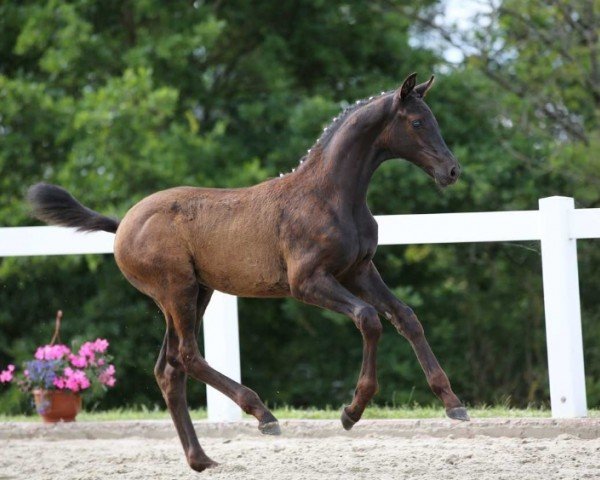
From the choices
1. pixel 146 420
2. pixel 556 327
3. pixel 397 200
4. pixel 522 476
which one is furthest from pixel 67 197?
pixel 397 200

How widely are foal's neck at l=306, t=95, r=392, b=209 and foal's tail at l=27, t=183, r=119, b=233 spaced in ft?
4.74

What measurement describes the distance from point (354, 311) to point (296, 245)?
49cm

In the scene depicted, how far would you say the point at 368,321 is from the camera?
15.5 feet

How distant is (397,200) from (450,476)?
9.16m

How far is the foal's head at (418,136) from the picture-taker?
488cm

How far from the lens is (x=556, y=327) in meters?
6.94

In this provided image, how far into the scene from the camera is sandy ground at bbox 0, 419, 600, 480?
5.19 meters

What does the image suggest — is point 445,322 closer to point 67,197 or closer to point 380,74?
point 380,74

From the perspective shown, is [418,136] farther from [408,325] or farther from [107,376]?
[107,376]

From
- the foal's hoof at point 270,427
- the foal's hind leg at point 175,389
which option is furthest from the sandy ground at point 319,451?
the foal's hoof at point 270,427

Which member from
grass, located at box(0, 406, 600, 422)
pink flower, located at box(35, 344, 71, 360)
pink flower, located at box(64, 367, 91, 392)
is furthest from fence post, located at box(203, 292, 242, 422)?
pink flower, located at box(35, 344, 71, 360)

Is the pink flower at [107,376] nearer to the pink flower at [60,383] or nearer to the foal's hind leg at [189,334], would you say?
the pink flower at [60,383]

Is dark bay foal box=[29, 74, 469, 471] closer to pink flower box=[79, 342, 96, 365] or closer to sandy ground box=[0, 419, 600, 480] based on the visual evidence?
sandy ground box=[0, 419, 600, 480]

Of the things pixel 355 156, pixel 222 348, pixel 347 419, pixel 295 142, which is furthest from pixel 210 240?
pixel 295 142
